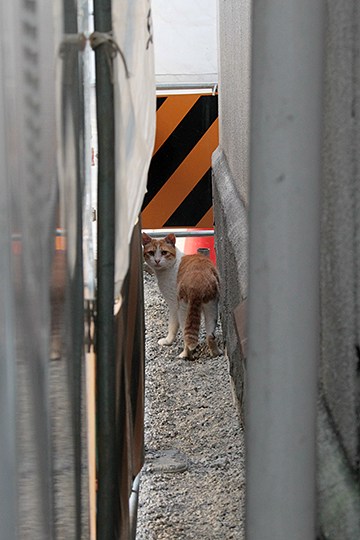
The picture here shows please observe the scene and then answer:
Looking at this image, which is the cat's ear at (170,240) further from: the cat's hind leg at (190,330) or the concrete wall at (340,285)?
the concrete wall at (340,285)

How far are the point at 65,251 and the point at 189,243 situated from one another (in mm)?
5719

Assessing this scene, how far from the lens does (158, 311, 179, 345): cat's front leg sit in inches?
176

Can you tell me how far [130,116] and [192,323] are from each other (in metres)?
2.85

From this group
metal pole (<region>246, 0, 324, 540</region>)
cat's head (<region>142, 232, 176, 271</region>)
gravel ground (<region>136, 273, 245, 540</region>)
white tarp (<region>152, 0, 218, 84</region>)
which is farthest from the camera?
white tarp (<region>152, 0, 218, 84</region>)

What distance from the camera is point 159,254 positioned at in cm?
465

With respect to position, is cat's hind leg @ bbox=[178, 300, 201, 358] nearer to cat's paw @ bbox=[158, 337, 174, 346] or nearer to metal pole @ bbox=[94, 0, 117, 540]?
cat's paw @ bbox=[158, 337, 174, 346]

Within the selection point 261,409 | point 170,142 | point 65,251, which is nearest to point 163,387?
point 170,142

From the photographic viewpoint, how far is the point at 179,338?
460 centimetres

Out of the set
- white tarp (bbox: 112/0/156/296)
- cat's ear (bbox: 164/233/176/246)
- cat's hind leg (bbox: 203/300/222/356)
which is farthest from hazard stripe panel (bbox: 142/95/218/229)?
white tarp (bbox: 112/0/156/296)

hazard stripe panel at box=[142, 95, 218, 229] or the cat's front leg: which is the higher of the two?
hazard stripe panel at box=[142, 95, 218, 229]

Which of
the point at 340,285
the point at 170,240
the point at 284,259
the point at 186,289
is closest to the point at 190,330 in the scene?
the point at 186,289

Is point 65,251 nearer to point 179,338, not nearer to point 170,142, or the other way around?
point 179,338

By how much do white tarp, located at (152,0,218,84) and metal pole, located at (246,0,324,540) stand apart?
4.91 metres

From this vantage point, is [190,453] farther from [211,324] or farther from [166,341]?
[166,341]
